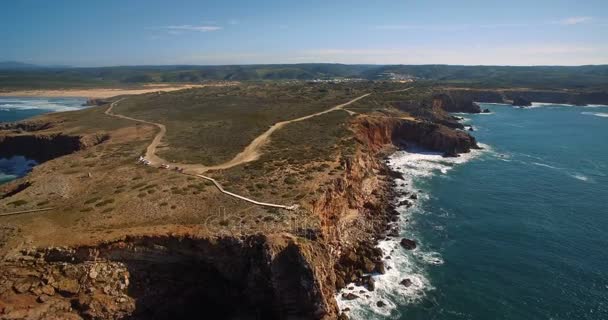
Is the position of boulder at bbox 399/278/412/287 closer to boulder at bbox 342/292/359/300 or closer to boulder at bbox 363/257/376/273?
boulder at bbox 363/257/376/273

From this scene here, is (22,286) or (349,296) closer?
(22,286)

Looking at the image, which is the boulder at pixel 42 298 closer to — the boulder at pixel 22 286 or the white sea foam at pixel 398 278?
the boulder at pixel 22 286

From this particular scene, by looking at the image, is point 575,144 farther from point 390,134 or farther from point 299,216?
point 299,216

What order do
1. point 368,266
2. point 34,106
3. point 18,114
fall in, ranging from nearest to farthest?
point 368,266, point 18,114, point 34,106

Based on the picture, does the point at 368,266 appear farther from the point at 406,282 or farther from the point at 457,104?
the point at 457,104

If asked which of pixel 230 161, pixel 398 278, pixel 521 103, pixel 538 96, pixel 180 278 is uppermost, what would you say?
pixel 538 96

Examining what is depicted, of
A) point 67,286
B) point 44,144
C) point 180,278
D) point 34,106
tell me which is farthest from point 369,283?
point 34,106
